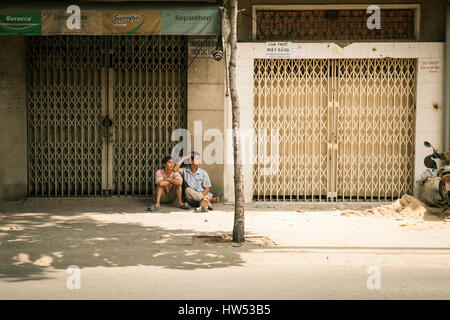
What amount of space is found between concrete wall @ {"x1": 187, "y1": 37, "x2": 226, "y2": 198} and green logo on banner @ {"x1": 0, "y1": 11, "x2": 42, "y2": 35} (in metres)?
3.05

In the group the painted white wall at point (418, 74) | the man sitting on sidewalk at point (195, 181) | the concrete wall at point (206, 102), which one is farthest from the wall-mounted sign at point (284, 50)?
the man sitting on sidewalk at point (195, 181)

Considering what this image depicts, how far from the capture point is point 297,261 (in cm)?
710

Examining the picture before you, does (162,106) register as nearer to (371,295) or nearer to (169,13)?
(169,13)

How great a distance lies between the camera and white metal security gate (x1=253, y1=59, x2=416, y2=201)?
37.6 ft

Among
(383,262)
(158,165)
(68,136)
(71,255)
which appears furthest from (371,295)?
(68,136)

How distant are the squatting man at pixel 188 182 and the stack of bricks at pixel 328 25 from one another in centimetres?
309

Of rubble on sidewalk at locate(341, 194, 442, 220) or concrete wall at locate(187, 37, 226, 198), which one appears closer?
rubble on sidewalk at locate(341, 194, 442, 220)

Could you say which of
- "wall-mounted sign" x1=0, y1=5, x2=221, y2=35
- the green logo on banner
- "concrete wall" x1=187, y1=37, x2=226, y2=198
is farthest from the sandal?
the green logo on banner

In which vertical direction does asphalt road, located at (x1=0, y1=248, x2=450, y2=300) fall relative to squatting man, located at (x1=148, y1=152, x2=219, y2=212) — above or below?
below

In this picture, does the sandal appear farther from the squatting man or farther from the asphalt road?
the asphalt road

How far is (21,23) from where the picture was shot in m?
9.91

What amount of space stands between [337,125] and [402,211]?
2263 mm

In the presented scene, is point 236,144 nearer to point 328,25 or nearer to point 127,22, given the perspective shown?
point 127,22

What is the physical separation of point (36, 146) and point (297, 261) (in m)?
6.78
